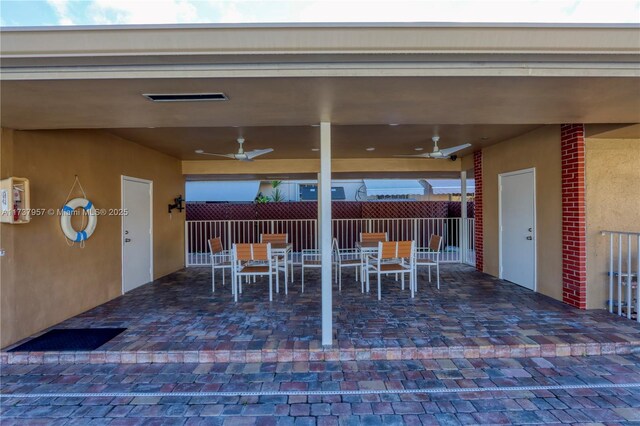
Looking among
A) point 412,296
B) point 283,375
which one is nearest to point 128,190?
point 283,375

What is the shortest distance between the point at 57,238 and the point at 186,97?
9.44ft

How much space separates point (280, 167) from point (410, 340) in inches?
220

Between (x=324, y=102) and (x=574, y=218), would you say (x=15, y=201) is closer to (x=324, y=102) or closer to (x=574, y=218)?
(x=324, y=102)

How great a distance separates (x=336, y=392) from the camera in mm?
2795

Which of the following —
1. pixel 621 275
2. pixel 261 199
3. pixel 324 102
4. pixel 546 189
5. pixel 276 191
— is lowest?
pixel 621 275

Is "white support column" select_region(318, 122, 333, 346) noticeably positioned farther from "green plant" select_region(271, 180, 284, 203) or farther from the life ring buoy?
"green plant" select_region(271, 180, 284, 203)

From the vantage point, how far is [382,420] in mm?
2438

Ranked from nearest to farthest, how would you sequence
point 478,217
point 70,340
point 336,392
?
point 336,392, point 70,340, point 478,217

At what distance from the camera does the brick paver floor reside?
248cm

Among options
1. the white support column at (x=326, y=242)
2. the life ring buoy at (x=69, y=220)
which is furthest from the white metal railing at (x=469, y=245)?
the life ring buoy at (x=69, y=220)

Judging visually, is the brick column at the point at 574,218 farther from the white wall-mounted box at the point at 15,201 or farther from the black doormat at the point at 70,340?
the white wall-mounted box at the point at 15,201

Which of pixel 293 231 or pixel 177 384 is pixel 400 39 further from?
pixel 293 231

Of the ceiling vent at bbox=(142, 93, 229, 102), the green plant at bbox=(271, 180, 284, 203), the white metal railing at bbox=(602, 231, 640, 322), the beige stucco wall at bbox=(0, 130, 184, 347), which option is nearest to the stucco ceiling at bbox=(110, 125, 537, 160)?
the beige stucco wall at bbox=(0, 130, 184, 347)

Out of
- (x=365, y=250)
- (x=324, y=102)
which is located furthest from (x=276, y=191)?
(x=324, y=102)
